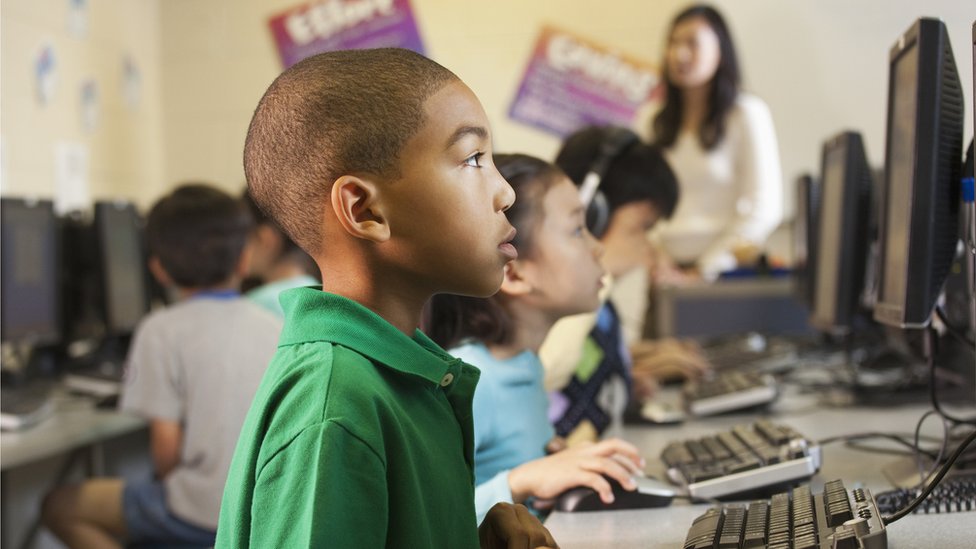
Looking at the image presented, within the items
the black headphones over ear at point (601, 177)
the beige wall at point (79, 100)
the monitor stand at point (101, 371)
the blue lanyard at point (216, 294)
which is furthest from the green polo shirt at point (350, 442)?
the beige wall at point (79, 100)

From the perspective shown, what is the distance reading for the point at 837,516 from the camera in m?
0.85

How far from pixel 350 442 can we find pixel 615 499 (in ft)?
1.74

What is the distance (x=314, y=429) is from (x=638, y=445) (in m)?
0.99

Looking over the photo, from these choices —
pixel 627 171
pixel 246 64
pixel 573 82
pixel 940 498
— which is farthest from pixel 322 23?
pixel 940 498

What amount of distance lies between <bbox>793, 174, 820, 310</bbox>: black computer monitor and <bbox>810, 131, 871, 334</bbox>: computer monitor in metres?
0.20

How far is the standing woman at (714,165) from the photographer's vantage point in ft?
11.8

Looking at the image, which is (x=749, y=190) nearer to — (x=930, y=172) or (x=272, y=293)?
(x=272, y=293)

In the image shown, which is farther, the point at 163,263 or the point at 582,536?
the point at 163,263

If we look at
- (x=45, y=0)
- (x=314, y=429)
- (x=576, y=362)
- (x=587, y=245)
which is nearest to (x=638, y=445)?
(x=576, y=362)

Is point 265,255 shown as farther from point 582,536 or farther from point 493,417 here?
point 582,536

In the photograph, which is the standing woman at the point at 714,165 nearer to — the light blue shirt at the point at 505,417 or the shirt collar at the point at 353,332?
the light blue shirt at the point at 505,417

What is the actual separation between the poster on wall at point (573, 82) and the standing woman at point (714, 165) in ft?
3.77

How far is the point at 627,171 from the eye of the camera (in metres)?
1.93

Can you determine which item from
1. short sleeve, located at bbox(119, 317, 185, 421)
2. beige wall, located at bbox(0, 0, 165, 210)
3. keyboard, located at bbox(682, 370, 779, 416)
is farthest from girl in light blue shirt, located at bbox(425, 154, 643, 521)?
beige wall, located at bbox(0, 0, 165, 210)
